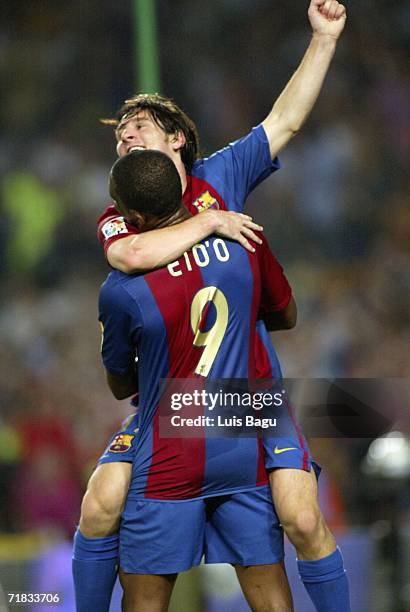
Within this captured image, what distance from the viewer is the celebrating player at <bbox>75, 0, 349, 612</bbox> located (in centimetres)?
214

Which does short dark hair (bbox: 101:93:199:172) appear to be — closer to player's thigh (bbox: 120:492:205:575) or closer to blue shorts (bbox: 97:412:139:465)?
blue shorts (bbox: 97:412:139:465)

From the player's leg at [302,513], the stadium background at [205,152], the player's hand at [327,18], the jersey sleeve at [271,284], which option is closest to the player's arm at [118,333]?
the jersey sleeve at [271,284]

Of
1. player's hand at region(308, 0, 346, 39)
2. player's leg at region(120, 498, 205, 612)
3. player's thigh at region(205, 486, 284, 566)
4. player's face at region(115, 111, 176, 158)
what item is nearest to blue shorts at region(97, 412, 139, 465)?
player's leg at region(120, 498, 205, 612)

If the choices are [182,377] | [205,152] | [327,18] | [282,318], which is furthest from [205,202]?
[205,152]

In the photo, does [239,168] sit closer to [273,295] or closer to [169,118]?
[169,118]

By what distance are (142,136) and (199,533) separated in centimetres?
99

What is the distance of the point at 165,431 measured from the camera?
221cm

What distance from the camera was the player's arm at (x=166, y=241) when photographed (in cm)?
212

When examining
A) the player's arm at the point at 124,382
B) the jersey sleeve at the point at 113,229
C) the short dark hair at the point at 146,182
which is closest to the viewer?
the short dark hair at the point at 146,182

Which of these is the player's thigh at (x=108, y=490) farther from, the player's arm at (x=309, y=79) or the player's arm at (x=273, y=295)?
the player's arm at (x=309, y=79)

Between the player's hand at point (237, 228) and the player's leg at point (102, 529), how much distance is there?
20.8 inches

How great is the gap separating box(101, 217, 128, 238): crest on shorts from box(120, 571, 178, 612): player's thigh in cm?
81

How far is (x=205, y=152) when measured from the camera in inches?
188

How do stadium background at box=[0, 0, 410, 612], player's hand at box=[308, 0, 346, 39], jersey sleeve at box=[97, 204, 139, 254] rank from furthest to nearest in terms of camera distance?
stadium background at box=[0, 0, 410, 612]
player's hand at box=[308, 0, 346, 39]
jersey sleeve at box=[97, 204, 139, 254]
